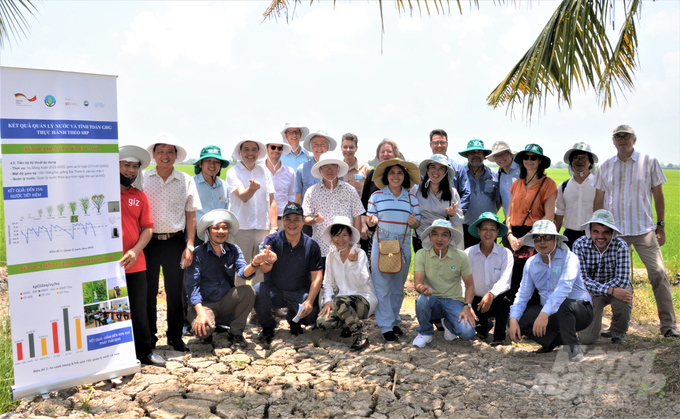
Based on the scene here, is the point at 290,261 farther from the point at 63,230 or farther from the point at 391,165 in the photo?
the point at 63,230

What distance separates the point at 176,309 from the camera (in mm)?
4516

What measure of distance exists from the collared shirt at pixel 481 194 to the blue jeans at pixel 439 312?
4.14 feet

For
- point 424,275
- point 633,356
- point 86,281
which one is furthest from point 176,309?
point 633,356

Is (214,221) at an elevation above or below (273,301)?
above

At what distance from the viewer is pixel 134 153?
412 centimetres

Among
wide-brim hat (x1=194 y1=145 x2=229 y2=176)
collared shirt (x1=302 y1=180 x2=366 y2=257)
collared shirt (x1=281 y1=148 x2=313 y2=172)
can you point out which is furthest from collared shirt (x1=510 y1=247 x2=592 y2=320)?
wide-brim hat (x1=194 y1=145 x2=229 y2=176)

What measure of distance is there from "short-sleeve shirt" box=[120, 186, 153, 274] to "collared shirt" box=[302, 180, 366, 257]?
66.9 inches

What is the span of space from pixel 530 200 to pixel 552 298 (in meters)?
1.14

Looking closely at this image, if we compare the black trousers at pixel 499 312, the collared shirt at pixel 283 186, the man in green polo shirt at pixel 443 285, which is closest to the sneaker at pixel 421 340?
the man in green polo shirt at pixel 443 285

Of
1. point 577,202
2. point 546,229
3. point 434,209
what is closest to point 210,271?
point 434,209

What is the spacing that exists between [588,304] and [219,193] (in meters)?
3.82

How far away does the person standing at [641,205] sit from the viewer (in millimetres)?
5055

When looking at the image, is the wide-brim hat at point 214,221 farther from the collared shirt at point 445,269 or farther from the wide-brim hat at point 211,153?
the collared shirt at point 445,269

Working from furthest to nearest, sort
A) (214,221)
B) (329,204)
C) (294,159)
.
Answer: (294,159)
(329,204)
(214,221)
